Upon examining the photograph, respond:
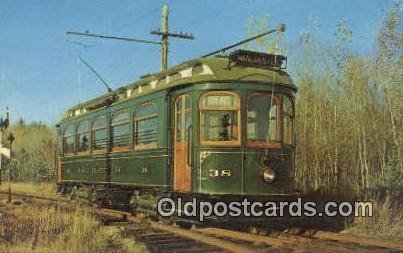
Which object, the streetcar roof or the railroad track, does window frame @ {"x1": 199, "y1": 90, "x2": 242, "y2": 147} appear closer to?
the streetcar roof

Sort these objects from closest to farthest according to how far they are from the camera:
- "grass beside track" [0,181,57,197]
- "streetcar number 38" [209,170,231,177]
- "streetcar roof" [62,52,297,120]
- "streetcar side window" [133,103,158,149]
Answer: "streetcar number 38" [209,170,231,177] → "streetcar roof" [62,52,297,120] → "streetcar side window" [133,103,158,149] → "grass beside track" [0,181,57,197]

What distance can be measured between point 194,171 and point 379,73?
723 cm

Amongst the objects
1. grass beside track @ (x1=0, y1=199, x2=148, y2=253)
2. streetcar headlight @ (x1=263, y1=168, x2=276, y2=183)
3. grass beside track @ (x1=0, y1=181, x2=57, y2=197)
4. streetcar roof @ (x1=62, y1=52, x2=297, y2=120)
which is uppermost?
streetcar roof @ (x1=62, y1=52, x2=297, y2=120)

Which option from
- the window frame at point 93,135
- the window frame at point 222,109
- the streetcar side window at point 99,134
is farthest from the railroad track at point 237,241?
the streetcar side window at point 99,134

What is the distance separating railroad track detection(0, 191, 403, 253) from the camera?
30.5ft

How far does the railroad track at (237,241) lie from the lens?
9.28 meters

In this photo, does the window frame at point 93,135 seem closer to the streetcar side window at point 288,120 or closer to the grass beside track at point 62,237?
the grass beside track at point 62,237

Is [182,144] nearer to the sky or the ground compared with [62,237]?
nearer to the sky

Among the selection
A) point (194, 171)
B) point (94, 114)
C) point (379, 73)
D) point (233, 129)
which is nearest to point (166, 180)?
point (194, 171)

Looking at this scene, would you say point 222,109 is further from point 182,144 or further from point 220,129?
point 182,144

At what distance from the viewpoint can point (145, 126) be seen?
13125 millimetres

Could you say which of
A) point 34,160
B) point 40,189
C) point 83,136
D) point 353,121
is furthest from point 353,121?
point 34,160

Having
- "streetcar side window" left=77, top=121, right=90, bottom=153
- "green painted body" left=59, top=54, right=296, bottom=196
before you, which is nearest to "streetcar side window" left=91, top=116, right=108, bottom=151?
"streetcar side window" left=77, top=121, right=90, bottom=153

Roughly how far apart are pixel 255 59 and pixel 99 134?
6.09m
